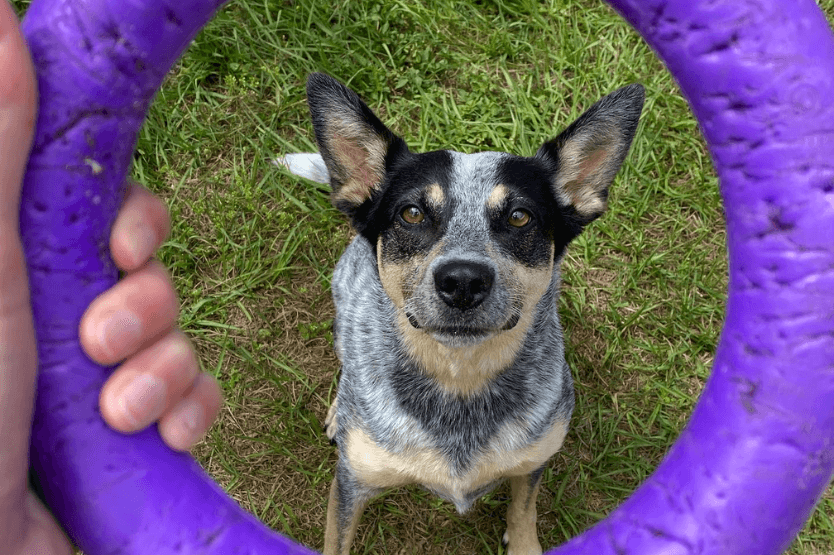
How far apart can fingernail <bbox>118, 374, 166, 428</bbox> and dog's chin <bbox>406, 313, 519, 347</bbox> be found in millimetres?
934

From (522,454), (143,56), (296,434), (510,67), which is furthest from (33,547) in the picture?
(510,67)

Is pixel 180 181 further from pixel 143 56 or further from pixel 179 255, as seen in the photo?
pixel 143 56

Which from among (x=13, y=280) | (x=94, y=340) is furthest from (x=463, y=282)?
(x=13, y=280)

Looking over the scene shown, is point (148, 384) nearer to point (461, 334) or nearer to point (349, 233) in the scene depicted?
point (461, 334)

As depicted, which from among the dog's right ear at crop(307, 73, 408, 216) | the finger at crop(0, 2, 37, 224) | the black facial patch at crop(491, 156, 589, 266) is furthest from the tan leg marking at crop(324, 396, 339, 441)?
the finger at crop(0, 2, 37, 224)

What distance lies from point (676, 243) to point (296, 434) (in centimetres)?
258

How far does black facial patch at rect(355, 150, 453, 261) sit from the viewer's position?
2.60 metres

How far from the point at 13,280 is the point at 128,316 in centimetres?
31

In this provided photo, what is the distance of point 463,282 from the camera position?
2.32 meters

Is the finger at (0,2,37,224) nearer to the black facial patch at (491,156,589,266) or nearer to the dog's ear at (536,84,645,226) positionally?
the black facial patch at (491,156,589,266)

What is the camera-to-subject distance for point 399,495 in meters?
3.71

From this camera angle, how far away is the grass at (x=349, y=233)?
12.4 feet

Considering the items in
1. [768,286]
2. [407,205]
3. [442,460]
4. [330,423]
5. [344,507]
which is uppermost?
[768,286]

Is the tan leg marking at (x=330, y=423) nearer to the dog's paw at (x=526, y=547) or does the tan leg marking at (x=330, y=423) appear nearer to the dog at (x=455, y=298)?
the dog at (x=455, y=298)
